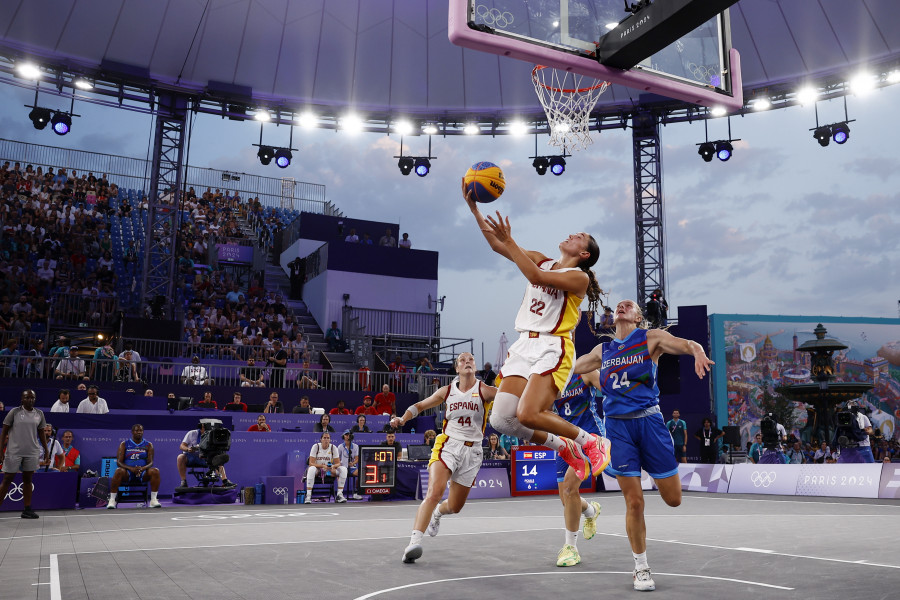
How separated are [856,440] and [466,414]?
49.0 feet

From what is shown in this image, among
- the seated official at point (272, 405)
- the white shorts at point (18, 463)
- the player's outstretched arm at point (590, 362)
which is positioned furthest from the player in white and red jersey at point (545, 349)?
the seated official at point (272, 405)

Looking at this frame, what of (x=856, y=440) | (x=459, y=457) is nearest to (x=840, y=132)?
(x=856, y=440)

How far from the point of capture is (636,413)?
5.70 meters

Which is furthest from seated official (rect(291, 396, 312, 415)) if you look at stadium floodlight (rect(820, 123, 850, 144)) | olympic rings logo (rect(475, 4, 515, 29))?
stadium floodlight (rect(820, 123, 850, 144))

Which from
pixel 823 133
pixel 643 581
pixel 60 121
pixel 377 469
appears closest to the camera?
pixel 643 581

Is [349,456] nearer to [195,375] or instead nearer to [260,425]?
[260,425]

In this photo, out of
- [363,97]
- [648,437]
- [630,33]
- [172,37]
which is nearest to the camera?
[648,437]

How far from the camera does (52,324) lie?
21641 millimetres

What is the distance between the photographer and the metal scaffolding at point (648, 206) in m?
24.5

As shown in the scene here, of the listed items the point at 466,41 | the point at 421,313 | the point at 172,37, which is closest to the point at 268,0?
the point at 172,37

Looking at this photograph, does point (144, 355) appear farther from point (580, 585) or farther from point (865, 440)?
point (865, 440)

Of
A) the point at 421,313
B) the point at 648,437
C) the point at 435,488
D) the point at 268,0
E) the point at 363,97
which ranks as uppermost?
the point at 268,0

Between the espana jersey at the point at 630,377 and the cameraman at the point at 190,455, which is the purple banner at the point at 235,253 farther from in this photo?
the espana jersey at the point at 630,377

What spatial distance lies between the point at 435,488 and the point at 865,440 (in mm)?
15768
